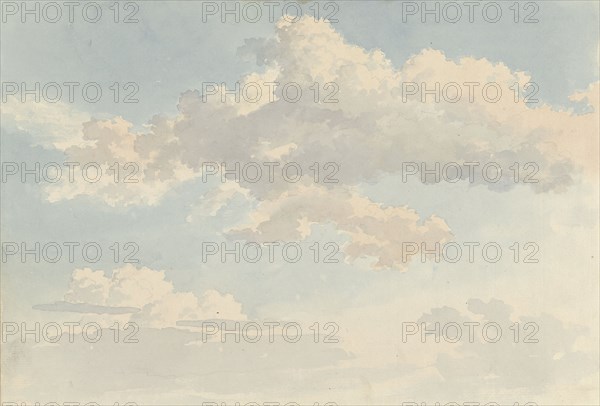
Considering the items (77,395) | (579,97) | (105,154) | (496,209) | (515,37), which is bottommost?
(77,395)

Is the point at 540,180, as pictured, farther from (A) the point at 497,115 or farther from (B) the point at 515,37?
(B) the point at 515,37

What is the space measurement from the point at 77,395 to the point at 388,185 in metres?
1.14

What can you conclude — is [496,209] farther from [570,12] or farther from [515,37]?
[570,12]

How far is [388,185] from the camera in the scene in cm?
182

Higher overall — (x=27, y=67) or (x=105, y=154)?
(x=27, y=67)

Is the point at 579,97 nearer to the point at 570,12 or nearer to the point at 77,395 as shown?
the point at 570,12

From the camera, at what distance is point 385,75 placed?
1.82 metres

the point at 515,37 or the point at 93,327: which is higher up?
the point at 515,37

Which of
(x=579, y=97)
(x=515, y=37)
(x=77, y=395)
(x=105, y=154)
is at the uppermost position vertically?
(x=515, y=37)

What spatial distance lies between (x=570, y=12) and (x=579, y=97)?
265mm

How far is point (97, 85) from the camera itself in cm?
183

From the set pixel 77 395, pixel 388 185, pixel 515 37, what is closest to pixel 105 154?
pixel 77 395

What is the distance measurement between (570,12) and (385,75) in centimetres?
60

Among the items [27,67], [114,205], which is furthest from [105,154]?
[27,67]
